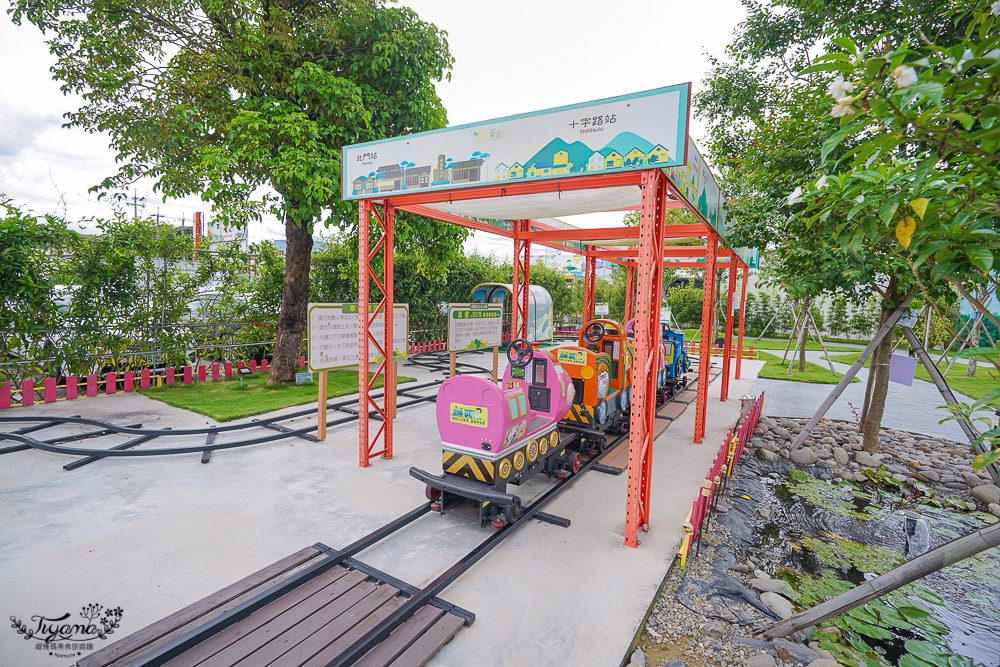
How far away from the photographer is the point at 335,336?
6492 millimetres

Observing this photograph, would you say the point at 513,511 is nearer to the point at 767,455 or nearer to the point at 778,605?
the point at 778,605

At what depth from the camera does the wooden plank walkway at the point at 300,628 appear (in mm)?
2824

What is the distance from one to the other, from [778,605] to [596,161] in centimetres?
395

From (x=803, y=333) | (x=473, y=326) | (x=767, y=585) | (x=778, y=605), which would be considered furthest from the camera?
(x=803, y=333)

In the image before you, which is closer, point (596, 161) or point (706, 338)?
point (596, 161)

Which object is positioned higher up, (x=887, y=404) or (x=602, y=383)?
(x=602, y=383)

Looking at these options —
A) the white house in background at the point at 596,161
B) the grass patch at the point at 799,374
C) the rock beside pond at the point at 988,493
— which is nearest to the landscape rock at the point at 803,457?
the rock beside pond at the point at 988,493

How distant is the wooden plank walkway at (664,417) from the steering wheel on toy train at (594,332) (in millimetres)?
1640

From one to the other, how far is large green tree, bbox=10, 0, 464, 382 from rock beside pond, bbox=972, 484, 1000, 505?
9575mm

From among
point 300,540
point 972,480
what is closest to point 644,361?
point 300,540

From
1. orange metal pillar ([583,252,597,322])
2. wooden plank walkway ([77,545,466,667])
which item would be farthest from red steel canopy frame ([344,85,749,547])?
orange metal pillar ([583,252,597,322])

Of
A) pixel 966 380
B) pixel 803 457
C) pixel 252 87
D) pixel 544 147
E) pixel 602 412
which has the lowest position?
pixel 803 457

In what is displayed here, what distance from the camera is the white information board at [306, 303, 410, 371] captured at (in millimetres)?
6227

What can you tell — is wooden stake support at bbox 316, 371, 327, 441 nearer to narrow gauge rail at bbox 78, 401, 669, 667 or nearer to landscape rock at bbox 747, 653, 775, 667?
narrow gauge rail at bbox 78, 401, 669, 667
